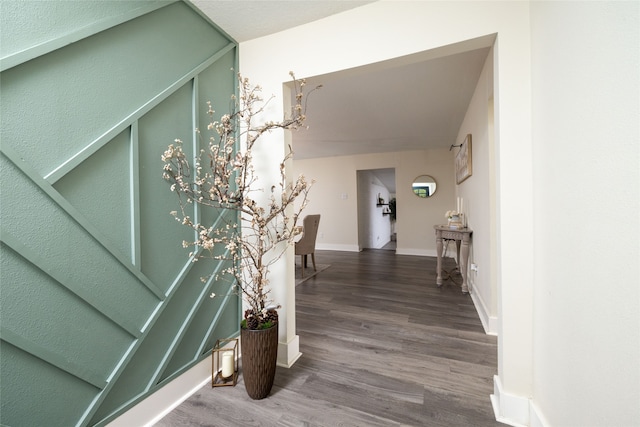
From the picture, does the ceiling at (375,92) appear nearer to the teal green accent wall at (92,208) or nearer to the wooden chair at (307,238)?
the teal green accent wall at (92,208)

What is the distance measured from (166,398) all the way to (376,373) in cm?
123

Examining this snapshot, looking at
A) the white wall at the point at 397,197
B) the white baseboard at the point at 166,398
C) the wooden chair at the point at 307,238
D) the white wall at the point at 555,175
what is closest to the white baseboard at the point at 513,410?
the white wall at the point at 555,175

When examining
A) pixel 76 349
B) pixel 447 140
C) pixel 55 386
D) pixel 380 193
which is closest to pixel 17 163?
pixel 76 349

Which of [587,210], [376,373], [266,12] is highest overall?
[266,12]

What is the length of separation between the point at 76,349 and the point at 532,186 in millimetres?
2088

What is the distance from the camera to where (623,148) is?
2.09 ft

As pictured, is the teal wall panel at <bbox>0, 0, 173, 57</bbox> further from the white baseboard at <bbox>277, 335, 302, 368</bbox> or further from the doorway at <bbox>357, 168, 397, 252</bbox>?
the doorway at <bbox>357, 168, 397, 252</bbox>

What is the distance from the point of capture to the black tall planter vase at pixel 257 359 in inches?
53.8

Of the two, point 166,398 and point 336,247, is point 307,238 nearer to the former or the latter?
point 336,247

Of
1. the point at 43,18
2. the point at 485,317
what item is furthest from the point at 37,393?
the point at 485,317

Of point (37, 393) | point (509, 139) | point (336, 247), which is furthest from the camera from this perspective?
point (336, 247)

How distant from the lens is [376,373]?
1.62m

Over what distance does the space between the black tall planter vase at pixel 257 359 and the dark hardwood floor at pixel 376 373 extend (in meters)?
0.08

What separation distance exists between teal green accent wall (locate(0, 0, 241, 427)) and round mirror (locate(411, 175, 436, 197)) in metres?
4.90
